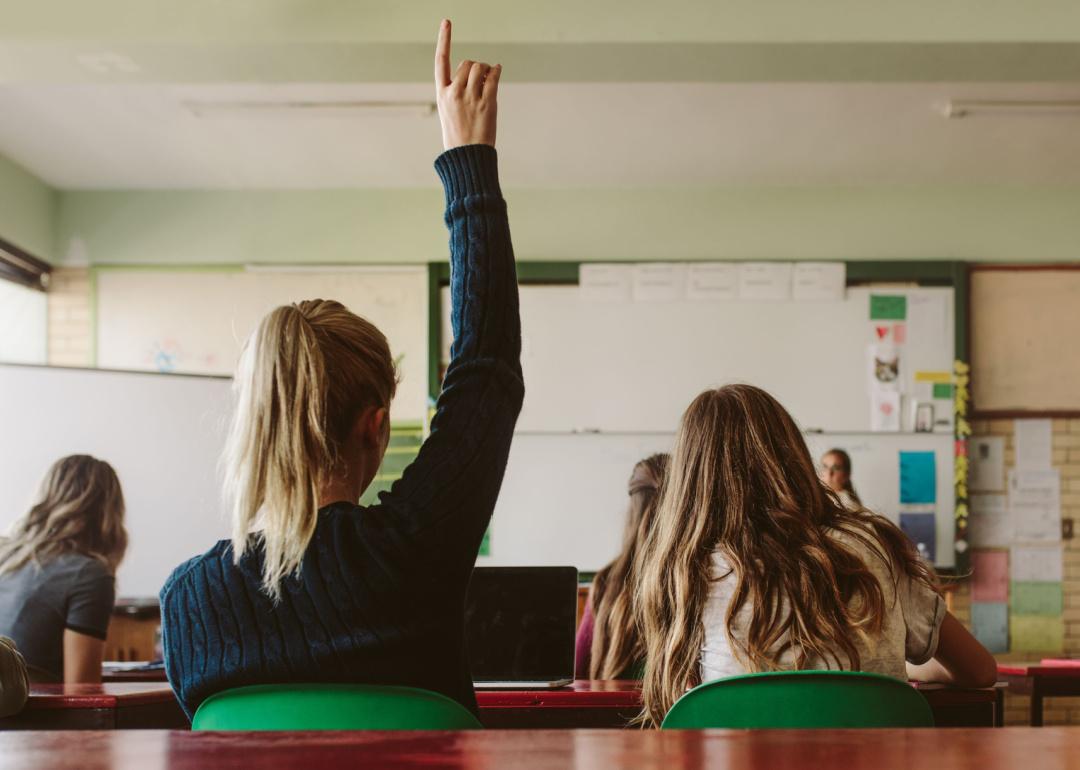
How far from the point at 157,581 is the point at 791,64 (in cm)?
335

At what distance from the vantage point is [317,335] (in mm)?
1040

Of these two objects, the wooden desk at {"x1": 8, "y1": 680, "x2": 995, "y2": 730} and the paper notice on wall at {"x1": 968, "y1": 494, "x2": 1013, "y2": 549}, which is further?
the paper notice on wall at {"x1": 968, "y1": 494, "x2": 1013, "y2": 549}

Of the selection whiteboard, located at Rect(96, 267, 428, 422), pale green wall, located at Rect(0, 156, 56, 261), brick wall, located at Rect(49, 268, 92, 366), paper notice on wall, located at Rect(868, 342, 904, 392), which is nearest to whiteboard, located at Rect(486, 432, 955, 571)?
paper notice on wall, located at Rect(868, 342, 904, 392)

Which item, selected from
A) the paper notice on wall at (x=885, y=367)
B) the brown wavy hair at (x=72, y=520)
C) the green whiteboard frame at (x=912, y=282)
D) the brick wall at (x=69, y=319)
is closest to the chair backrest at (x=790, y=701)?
the brown wavy hair at (x=72, y=520)

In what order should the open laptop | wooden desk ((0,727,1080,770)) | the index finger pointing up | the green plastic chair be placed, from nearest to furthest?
wooden desk ((0,727,1080,770)), the green plastic chair, the index finger pointing up, the open laptop

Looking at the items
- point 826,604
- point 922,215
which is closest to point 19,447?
point 826,604

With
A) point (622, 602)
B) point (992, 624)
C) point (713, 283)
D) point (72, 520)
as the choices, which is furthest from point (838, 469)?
point (72, 520)

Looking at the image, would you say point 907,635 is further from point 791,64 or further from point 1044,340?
point 1044,340

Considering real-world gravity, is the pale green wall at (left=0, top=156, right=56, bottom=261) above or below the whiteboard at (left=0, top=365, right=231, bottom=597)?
above

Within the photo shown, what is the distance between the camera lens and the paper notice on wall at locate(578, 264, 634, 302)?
5297 mm

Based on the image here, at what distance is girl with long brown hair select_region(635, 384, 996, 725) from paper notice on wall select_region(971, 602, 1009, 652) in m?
3.67

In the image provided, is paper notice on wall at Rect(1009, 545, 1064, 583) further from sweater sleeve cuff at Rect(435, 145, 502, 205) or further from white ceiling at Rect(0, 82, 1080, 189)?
sweater sleeve cuff at Rect(435, 145, 502, 205)

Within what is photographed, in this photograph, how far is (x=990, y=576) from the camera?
206 inches

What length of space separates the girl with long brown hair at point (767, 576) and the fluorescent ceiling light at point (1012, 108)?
9.97 ft
